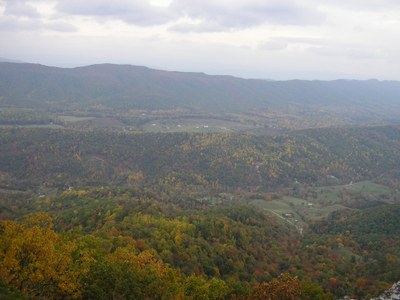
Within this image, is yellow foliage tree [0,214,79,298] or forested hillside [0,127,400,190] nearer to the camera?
yellow foliage tree [0,214,79,298]

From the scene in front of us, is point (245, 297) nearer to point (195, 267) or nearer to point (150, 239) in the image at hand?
point (195, 267)

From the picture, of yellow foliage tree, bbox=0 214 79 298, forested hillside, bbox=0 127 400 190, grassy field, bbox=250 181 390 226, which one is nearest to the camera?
yellow foliage tree, bbox=0 214 79 298

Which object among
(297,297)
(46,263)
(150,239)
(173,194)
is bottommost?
(173,194)

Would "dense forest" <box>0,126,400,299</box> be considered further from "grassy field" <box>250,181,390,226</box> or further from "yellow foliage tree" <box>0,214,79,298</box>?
"grassy field" <box>250,181,390,226</box>

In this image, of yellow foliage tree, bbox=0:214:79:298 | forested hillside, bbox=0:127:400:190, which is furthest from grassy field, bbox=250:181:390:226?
yellow foliage tree, bbox=0:214:79:298

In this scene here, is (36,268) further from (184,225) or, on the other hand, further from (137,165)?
(137,165)

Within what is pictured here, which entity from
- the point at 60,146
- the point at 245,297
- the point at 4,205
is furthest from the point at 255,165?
the point at 245,297

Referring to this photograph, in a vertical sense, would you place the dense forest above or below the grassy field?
above

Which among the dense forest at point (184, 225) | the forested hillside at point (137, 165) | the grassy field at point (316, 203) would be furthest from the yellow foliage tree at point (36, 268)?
the forested hillside at point (137, 165)
